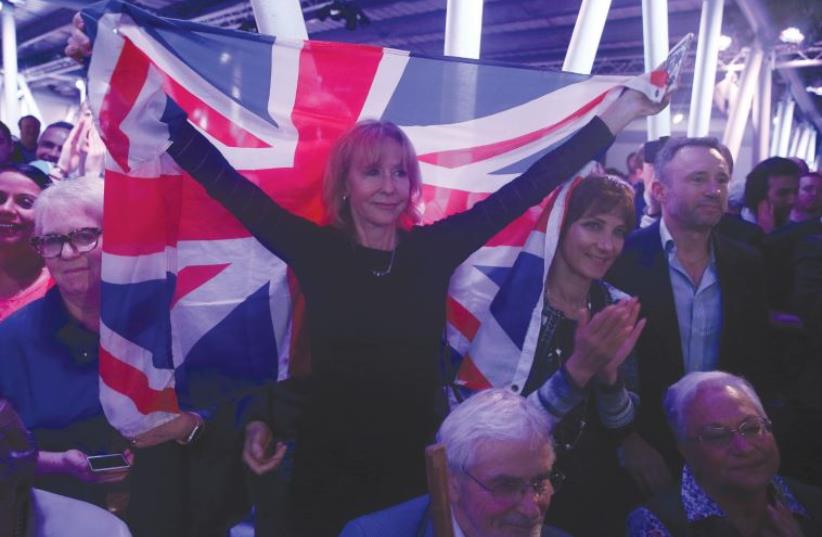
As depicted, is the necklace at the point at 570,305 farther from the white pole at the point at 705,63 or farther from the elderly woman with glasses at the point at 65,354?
the white pole at the point at 705,63

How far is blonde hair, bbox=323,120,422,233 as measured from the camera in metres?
1.74

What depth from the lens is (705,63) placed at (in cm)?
827

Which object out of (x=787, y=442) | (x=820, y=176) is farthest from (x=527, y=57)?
(x=787, y=442)

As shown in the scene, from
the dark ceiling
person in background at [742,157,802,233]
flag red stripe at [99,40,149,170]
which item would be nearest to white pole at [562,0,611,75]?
person in background at [742,157,802,233]

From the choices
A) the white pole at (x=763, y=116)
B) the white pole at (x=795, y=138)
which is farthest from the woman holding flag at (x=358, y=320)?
the white pole at (x=795, y=138)

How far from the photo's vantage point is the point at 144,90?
5.23ft

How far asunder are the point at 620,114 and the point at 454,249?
76 cm

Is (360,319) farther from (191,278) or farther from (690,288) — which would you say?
(690,288)

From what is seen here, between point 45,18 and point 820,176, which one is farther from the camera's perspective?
point 45,18

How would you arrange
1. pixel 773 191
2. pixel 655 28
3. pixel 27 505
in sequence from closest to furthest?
pixel 27 505 → pixel 773 191 → pixel 655 28

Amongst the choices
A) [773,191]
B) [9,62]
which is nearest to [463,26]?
[773,191]

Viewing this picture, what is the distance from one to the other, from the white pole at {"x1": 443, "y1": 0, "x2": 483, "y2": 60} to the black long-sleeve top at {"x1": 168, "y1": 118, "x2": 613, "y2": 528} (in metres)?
1.91

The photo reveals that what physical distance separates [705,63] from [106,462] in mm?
8989

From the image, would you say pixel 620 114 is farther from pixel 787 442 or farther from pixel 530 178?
pixel 787 442
